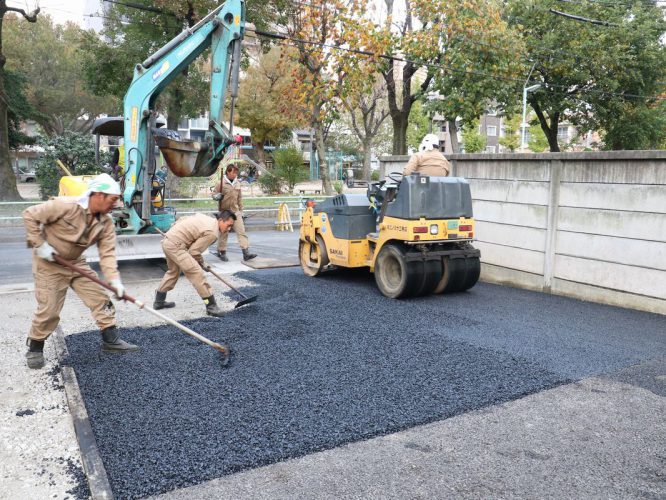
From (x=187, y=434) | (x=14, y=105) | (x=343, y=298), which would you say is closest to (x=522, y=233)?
(x=343, y=298)

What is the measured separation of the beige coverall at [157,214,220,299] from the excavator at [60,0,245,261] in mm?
2959

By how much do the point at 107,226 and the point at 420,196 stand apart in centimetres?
355

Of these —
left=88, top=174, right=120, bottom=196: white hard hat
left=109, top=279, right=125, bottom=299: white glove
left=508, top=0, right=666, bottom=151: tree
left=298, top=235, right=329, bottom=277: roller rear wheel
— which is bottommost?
left=298, top=235, right=329, bottom=277: roller rear wheel

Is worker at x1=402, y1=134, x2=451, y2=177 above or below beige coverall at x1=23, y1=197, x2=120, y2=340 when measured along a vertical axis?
above

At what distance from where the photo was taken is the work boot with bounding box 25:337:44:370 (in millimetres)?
4871

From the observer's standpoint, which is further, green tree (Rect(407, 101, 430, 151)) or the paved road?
green tree (Rect(407, 101, 430, 151))

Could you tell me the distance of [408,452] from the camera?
345cm

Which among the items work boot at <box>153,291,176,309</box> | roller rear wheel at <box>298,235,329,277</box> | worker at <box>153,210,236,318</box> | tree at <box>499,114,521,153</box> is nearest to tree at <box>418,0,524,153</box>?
roller rear wheel at <box>298,235,329,277</box>

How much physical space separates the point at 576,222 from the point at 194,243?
4559 mm

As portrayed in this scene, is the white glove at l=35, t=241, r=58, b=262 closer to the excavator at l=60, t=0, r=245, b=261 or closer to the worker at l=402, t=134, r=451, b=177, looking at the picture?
the worker at l=402, t=134, r=451, b=177

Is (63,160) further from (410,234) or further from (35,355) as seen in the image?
(35,355)

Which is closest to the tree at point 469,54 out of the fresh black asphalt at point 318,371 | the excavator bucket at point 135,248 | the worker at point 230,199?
the worker at point 230,199

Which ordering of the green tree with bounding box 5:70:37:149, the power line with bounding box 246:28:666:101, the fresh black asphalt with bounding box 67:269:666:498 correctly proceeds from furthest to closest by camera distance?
the green tree with bounding box 5:70:37:149, the power line with bounding box 246:28:666:101, the fresh black asphalt with bounding box 67:269:666:498

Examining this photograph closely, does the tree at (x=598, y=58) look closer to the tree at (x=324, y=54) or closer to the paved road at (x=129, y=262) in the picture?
the tree at (x=324, y=54)
